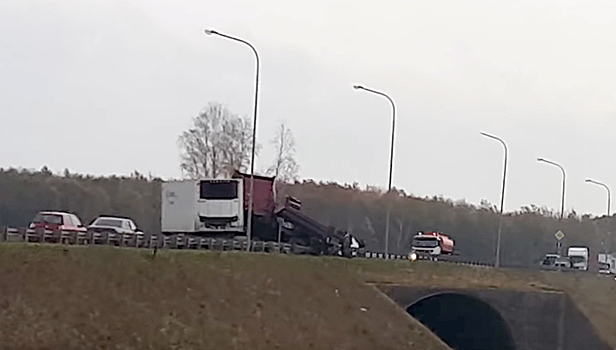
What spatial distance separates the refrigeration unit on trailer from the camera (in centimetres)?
5578

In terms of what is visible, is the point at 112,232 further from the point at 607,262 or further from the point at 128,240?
the point at 607,262

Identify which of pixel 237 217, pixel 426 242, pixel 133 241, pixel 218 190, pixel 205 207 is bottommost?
pixel 426 242

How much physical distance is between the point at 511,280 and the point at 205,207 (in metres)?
17.2

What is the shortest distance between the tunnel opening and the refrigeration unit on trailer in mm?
10269

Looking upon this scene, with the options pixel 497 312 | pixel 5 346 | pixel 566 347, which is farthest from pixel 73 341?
pixel 566 347

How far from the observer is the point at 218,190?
56156 millimetres

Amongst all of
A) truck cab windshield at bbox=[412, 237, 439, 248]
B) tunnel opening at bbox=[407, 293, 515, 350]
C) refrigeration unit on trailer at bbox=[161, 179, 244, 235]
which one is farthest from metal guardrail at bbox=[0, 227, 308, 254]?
truck cab windshield at bbox=[412, 237, 439, 248]

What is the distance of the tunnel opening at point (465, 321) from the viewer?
2210 inches

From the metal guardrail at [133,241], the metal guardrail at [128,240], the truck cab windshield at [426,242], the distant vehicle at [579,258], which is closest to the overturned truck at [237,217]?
the metal guardrail at [133,241]

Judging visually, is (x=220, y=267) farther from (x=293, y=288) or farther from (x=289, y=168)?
(x=289, y=168)

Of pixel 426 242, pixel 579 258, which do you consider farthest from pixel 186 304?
pixel 579 258

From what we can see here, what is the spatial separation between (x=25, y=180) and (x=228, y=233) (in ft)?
155

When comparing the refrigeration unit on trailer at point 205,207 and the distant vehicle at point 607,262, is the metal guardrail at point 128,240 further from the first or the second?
the distant vehicle at point 607,262

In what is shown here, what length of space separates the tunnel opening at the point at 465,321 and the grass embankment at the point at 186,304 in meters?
11.5
